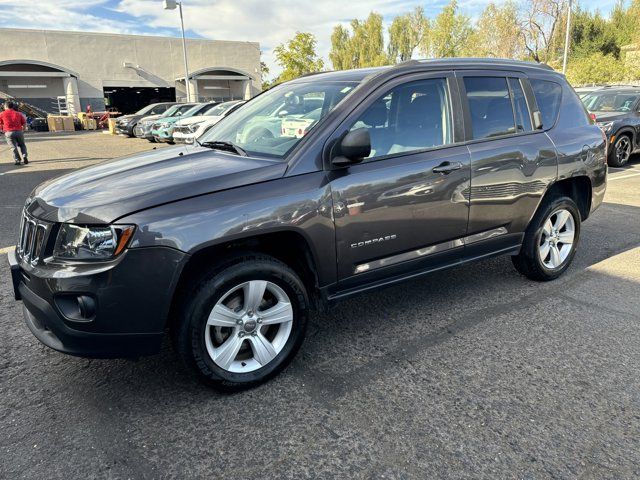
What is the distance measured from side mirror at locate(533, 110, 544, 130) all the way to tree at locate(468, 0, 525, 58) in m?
36.2

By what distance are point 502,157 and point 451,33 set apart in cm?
4247

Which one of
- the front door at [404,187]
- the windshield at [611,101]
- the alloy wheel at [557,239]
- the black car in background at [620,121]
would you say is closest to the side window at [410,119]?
the front door at [404,187]

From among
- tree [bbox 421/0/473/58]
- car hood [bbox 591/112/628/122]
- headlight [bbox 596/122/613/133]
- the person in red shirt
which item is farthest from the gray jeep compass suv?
tree [bbox 421/0/473/58]

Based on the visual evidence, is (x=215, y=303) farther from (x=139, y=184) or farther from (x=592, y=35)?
(x=592, y=35)

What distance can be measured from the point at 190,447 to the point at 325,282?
3.93 feet

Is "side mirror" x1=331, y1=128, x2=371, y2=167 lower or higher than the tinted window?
lower

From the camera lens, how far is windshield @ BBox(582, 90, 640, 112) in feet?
37.9

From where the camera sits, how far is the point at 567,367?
3.05 m

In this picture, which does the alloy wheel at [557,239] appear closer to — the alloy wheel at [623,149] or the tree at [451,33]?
the alloy wheel at [623,149]

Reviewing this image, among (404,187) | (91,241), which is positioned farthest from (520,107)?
(91,241)

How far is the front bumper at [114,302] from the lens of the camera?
2.38m

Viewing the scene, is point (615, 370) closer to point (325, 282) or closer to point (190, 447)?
point (325, 282)

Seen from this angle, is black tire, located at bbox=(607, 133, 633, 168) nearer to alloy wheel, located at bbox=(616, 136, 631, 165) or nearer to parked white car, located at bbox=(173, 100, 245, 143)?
alloy wheel, located at bbox=(616, 136, 631, 165)

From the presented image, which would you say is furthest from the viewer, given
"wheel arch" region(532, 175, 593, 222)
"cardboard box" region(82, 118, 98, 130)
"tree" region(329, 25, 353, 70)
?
"tree" region(329, 25, 353, 70)
